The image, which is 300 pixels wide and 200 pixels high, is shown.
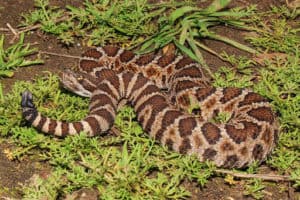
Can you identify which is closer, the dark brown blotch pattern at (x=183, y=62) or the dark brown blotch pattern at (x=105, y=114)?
the dark brown blotch pattern at (x=105, y=114)

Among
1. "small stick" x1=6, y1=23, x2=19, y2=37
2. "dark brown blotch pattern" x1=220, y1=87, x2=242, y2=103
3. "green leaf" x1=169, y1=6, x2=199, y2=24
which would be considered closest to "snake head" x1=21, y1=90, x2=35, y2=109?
"small stick" x1=6, y1=23, x2=19, y2=37

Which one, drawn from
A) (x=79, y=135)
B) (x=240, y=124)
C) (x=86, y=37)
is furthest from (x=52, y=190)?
(x=86, y=37)

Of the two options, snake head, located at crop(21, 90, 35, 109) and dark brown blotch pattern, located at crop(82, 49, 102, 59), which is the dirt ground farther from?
snake head, located at crop(21, 90, 35, 109)

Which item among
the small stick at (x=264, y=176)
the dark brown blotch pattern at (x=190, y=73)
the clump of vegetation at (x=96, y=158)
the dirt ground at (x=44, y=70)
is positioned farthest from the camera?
the dark brown blotch pattern at (x=190, y=73)

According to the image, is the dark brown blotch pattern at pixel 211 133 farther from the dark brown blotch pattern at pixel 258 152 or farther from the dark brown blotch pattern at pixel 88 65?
the dark brown blotch pattern at pixel 88 65

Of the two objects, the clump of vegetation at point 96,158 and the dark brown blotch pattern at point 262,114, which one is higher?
the dark brown blotch pattern at point 262,114

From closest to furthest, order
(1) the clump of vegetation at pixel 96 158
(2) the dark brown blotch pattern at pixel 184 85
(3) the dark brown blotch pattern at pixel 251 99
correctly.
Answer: (1) the clump of vegetation at pixel 96 158, (3) the dark brown blotch pattern at pixel 251 99, (2) the dark brown blotch pattern at pixel 184 85

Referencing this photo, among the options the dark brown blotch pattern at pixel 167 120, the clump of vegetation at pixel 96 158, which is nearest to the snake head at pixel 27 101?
the clump of vegetation at pixel 96 158
